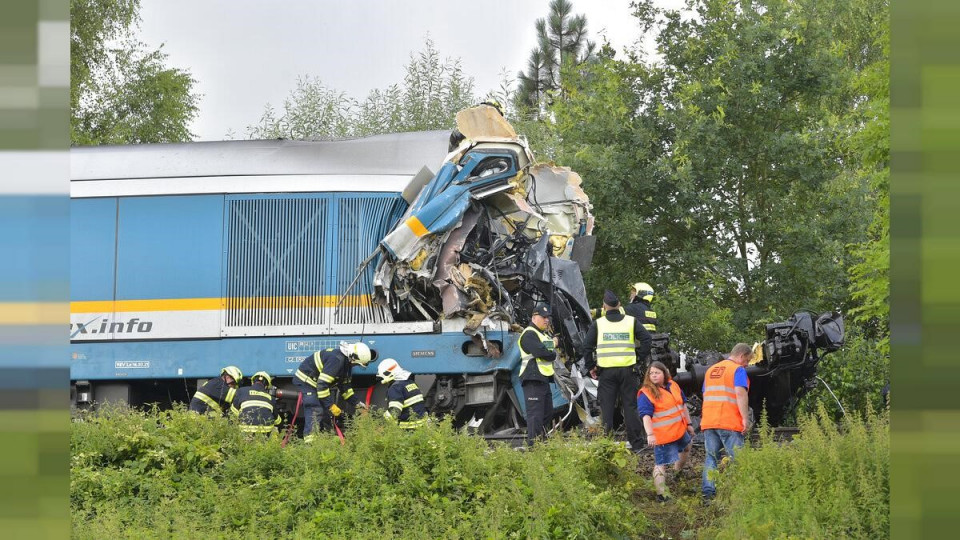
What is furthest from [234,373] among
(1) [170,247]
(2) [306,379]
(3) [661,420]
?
(3) [661,420]

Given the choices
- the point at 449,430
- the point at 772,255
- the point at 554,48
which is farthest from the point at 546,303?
the point at 554,48

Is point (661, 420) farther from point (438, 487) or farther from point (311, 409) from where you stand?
point (311, 409)

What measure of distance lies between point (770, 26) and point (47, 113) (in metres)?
14.8

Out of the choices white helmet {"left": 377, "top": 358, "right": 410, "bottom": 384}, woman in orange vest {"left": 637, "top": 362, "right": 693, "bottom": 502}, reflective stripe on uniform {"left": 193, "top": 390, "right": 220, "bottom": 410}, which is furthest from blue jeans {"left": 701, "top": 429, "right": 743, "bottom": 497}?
reflective stripe on uniform {"left": 193, "top": 390, "right": 220, "bottom": 410}

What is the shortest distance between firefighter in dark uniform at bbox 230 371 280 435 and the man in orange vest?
4035 millimetres

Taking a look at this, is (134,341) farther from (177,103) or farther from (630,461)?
(177,103)

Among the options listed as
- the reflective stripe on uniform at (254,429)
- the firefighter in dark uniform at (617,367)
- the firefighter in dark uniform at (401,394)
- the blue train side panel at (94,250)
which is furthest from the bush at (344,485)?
the blue train side panel at (94,250)

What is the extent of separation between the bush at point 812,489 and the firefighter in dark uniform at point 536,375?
9.11ft

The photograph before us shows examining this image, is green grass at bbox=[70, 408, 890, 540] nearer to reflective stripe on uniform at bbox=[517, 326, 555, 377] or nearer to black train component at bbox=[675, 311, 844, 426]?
reflective stripe on uniform at bbox=[517, 326, 555, 377]

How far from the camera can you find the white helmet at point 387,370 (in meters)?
11.2

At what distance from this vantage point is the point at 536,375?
10.8 metres

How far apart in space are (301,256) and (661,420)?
4703mm

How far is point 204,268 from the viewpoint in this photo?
1207 centimetres

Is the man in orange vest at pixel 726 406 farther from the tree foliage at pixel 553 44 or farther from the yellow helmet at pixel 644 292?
the tree foliage at pixel 553 44
